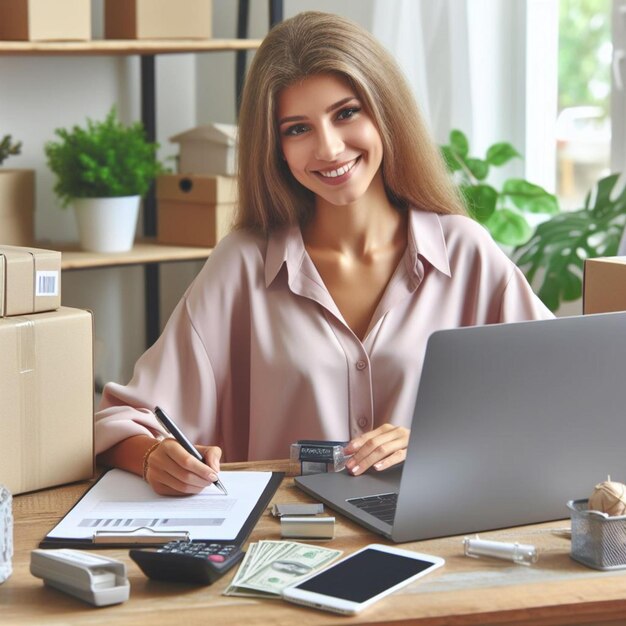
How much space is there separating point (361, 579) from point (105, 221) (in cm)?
203

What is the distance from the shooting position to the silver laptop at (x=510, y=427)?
118 cm

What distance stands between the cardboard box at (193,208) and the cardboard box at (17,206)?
42 cm

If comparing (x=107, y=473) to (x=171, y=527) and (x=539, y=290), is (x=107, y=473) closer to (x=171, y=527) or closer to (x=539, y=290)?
(x=171, y=527)

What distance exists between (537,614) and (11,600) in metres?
0.51

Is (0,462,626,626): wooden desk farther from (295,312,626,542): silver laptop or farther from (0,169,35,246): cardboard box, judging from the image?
(0,169,35,246): cardboard box

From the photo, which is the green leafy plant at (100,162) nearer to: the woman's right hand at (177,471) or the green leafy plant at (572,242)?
the green leafy plant at (572,242)

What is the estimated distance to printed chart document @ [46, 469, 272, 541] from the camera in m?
1.26

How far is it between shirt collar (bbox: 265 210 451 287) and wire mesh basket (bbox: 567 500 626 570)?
77 cm

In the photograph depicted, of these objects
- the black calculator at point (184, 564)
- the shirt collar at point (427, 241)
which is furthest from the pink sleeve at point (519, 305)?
the black calculator at point (184, 564)

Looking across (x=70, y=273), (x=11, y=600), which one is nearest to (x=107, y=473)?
(x=11, y=600)

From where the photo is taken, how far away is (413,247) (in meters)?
1.88

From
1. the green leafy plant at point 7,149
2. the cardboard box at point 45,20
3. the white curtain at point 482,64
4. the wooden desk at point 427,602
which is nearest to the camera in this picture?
the wooden desk at point 427,602

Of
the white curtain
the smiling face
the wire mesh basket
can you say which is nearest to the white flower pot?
the white curtain

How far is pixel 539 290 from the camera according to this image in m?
3.02
